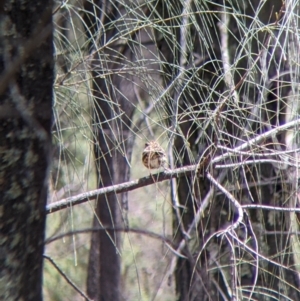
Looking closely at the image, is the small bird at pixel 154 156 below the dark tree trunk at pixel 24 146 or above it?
above

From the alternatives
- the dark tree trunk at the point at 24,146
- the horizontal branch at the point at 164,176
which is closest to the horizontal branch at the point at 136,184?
the horizontal branch at the point at 164,176

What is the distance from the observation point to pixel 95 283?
3.54 m

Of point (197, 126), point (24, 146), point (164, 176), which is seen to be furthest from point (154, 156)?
point (24, 146)

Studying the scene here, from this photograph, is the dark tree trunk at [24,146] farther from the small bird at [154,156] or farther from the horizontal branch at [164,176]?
the small bird at [154,156]

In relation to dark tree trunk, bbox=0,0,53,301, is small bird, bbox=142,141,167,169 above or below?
above

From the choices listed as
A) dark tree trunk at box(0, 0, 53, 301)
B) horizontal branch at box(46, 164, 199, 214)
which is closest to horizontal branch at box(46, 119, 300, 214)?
horizontal branch at box(46, 164, 199, 214)

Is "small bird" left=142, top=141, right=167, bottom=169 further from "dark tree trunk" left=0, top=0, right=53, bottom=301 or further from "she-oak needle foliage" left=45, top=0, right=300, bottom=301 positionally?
"dark tree trunk" left=0, top=0, right=53, bottom=301

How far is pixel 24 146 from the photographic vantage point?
0.89 metres

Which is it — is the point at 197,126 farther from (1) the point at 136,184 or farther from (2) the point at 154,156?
(1) the point at 136,184

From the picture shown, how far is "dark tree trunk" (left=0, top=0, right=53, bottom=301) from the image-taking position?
857 millimetres

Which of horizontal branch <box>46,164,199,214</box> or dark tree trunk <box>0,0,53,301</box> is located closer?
dark tree trunk <box>0,0,53,301</box>

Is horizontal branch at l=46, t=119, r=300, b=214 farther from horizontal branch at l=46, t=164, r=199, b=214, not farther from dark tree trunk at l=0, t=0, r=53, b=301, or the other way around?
dark tree trunk at l=0, t=0, r=53, b=301

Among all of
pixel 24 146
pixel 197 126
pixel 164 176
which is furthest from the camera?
pixel 197 126

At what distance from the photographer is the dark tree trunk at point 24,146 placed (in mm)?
857
